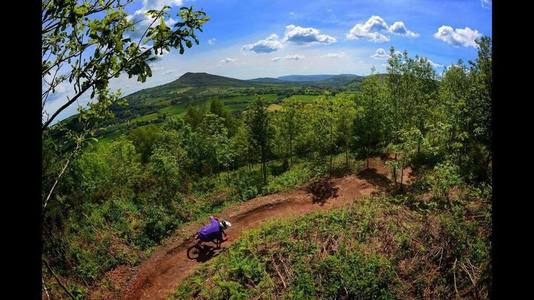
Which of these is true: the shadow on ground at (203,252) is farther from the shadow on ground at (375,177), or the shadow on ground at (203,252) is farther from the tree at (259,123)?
the shadow on ground at (375,177)

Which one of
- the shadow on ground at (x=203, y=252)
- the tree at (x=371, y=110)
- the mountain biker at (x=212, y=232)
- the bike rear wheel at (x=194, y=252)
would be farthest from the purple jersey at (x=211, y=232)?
the tree at (x=371, y=110)

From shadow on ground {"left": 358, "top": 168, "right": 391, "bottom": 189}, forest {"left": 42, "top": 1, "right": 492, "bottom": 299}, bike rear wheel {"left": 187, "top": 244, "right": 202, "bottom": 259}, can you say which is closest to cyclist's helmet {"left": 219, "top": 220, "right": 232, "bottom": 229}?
forest {"left": 42, "top": 1, "right": 492, "bottom": 299}

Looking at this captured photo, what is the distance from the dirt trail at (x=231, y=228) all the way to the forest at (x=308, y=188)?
554mm

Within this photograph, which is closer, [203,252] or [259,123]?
[203,252]

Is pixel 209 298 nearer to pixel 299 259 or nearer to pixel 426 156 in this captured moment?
pixel 299 259

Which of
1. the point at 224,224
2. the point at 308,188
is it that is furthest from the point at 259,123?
the point at 224,224

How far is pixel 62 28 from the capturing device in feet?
13.6

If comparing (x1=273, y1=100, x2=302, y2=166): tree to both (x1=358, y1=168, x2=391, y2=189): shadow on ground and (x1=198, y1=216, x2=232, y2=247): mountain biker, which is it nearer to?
(x1=358, y1=168, x2=391, y2=189): shadow on ground

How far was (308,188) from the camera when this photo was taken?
98.3 ft

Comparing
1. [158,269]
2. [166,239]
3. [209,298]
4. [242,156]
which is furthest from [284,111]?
[209,298]

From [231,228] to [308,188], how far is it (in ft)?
25.9

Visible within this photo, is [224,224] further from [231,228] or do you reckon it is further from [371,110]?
[371,110]

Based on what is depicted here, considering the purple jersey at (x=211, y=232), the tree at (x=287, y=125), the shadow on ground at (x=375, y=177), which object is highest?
the tree at (x=287, y=125)

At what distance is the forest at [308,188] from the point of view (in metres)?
14.3
